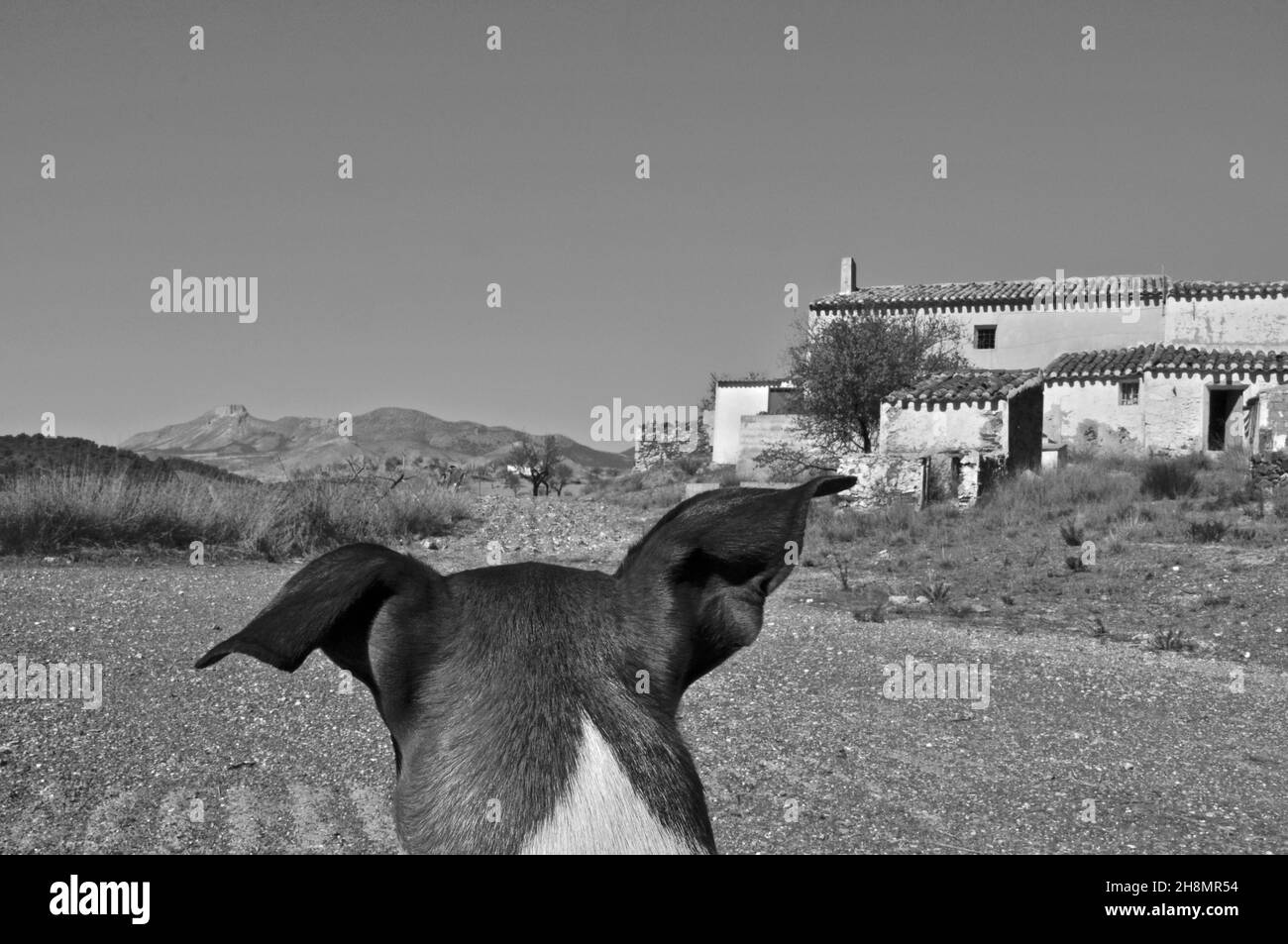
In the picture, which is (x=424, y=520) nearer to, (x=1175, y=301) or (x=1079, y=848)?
(x=1079, y=848)

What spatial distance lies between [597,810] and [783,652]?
748 centimetres

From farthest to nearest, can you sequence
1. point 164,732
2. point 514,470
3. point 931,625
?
point 514,470
point 931,625
point 164,732

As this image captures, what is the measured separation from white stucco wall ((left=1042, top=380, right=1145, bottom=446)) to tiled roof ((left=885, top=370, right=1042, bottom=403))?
9329 mm

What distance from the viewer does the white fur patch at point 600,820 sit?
158 centimetres

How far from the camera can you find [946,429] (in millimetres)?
20953

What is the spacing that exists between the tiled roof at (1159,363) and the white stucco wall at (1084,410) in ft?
1.04

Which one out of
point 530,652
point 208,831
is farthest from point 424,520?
point 530,652

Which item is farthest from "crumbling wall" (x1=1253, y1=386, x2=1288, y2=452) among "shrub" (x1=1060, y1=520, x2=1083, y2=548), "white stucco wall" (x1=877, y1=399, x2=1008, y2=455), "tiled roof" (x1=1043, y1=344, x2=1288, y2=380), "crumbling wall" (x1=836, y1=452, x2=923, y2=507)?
"shrub" (x1=1060, y1=520, x2=1083, y2=548)

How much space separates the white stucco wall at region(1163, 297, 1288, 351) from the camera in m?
35.3

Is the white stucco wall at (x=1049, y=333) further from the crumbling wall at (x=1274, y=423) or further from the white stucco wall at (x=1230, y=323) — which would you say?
the crumbling wall at (x=1274, y=423)

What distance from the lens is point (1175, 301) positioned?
36.7m

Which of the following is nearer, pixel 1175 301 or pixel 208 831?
pixel 208 831

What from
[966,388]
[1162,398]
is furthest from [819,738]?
[1162,398]

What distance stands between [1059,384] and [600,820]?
33.3 m
